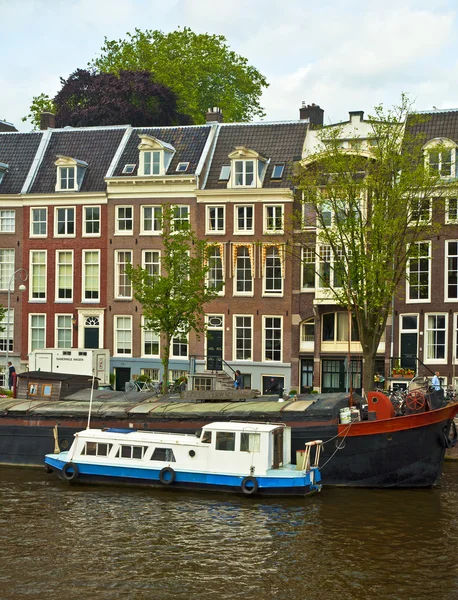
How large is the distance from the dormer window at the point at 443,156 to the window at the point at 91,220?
73.5 feet

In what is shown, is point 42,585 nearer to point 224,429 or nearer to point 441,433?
point 224,429

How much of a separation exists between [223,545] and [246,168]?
36.3 metres

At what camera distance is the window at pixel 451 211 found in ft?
183

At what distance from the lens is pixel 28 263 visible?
67812 mm

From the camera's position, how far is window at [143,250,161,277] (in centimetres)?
6475

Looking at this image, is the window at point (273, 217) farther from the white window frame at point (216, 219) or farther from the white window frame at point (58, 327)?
the white window frame at point (58, 327)

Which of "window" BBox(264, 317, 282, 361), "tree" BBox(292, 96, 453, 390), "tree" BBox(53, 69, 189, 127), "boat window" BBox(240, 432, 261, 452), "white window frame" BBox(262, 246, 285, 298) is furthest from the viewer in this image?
"tree" BBox(53, 69, 189, 127)

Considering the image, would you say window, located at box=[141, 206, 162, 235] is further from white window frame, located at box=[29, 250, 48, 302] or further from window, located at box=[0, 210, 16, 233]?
window, located at box=[0, 210, 16, 233]

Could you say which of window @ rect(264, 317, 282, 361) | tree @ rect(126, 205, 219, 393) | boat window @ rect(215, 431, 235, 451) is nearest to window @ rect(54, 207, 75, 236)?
tree @ rect(126, 205, 219, 393)

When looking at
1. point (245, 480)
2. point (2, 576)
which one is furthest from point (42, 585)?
point (245, 480)

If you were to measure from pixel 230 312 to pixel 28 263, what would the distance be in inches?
588

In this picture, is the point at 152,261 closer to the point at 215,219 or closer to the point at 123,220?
the point at 123,220

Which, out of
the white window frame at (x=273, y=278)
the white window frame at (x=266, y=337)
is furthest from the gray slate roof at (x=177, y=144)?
the white window frame at (x=266, y=337)

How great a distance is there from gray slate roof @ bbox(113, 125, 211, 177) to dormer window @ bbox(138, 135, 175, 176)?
1.90ft
